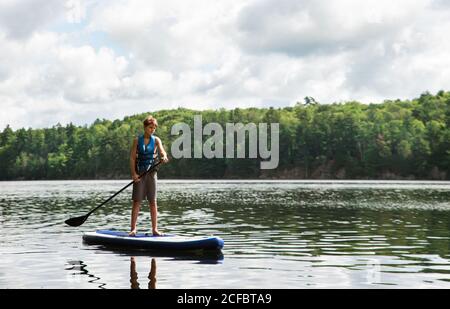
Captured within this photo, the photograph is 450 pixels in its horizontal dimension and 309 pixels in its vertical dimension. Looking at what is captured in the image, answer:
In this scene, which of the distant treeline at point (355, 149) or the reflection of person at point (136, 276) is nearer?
the reflection of person at point (136, 276)

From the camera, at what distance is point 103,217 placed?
116 feet

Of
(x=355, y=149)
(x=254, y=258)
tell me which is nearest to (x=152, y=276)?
(x=254, y=258)

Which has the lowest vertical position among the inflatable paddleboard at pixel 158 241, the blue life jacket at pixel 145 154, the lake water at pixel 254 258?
the lake water at pixel 254 258

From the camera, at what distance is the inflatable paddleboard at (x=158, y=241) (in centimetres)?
1833

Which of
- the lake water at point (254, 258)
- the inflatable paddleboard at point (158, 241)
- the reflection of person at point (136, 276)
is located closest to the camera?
the reflection of person at point (136, 276)

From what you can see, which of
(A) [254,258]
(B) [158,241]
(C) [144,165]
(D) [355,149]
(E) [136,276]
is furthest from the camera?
(D) [355,149]

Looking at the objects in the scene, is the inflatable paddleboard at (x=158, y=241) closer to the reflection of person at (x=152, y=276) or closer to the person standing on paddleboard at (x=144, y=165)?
the person standing on paddleboard at (x=144, y=165)

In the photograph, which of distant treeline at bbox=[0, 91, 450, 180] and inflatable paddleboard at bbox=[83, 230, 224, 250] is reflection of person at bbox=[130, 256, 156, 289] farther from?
distant treeline at bbox=[0, 91, 450, 180]

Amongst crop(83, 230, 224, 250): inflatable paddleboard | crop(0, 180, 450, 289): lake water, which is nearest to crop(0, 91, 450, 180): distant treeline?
crop(0, 180, 450, 289): lake water

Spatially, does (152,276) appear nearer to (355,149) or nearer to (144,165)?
(144,165)

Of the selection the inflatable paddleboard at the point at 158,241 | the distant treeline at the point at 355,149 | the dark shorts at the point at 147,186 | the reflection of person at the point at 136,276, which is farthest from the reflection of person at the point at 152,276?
the distant treeline at the point at 355,149

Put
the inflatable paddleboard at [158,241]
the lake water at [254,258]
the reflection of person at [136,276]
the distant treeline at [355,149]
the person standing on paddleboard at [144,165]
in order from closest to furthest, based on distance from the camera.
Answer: the reflection of person at [136,276]
the lake water at [254,258]
the inflatable paddleboard at [158,241]
the person standing on paddleboard at [144,165]
the distant treeline at [355,149]

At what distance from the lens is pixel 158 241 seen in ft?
61.5
